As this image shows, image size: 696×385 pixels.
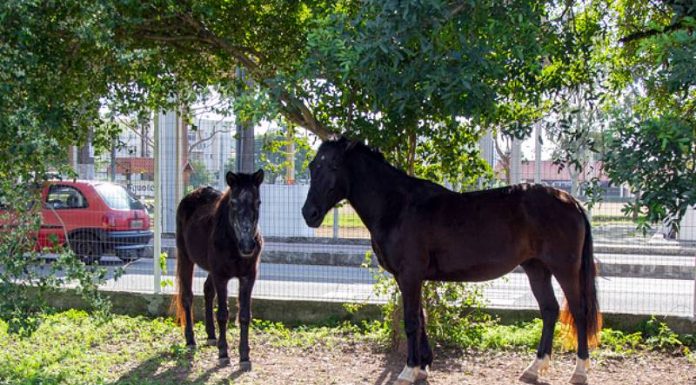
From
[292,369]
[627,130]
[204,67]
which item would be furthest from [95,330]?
[627,130]

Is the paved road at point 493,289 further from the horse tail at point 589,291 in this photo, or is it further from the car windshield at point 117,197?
the horse tail at point 589,291

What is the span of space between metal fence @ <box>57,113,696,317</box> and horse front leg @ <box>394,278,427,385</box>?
69.4 inches

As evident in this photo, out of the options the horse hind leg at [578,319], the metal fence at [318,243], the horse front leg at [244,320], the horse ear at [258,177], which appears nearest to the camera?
the horse hind leg at [578,319]

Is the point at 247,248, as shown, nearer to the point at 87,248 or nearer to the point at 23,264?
the point at 23,264

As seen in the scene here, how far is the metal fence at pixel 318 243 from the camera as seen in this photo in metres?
8.97

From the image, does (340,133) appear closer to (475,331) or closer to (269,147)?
(269,147)

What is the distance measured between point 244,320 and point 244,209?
3.82 feet

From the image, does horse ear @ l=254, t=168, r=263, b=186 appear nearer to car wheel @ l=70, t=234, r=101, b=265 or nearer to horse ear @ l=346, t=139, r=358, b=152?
horse ear @ l=346, t=139, r=358, b=152

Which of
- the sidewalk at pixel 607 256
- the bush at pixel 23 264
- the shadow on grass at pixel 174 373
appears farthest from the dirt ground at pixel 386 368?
the sidewalk at pixel 607 256

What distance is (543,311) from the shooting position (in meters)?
6.57

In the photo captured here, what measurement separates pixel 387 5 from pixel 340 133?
3.07 meters

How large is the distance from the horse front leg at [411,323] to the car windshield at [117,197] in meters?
7.12

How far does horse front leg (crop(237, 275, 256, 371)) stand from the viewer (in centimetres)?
693

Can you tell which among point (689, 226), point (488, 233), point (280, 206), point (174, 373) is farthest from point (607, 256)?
point (174, 373)
